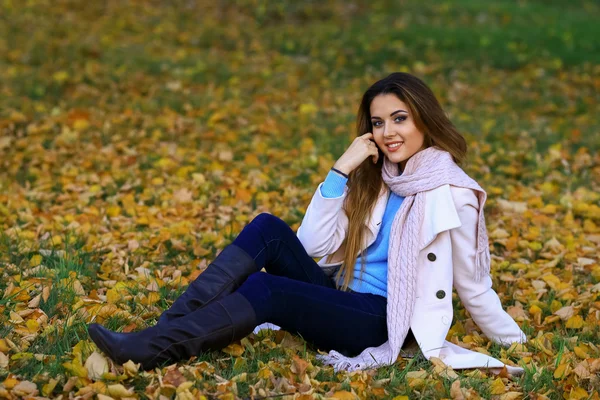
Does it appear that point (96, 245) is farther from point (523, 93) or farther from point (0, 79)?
point (523, 93)

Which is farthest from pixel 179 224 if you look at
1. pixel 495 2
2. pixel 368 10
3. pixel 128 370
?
pixel 495 2

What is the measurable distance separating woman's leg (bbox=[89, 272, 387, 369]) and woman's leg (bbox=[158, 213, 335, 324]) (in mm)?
74

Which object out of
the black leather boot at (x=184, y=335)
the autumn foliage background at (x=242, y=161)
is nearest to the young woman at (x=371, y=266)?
the black leather boot at (x=184, y=335)

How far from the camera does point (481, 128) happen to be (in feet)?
22.0

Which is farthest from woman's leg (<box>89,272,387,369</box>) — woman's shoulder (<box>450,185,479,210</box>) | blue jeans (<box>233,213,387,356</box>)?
woman's shoulder (<box>450,185,479,210</box>)

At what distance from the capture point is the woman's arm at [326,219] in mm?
2906

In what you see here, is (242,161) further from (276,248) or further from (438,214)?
(438,214)

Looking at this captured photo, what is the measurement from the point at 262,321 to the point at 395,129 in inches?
39.1

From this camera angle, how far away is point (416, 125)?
9.70ft

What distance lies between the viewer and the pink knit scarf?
275 cm

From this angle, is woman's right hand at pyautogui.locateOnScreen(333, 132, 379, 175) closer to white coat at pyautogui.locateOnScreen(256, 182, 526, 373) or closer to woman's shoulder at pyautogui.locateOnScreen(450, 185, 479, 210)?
white coat at pyautogui.locateOnScreen(256, 182, 526, 373)

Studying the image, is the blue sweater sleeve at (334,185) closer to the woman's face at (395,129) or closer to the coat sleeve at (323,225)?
the coat sleeve at (323,225)

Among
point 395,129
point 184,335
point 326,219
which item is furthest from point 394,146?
point 184,335

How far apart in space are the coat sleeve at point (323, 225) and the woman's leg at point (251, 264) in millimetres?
66
